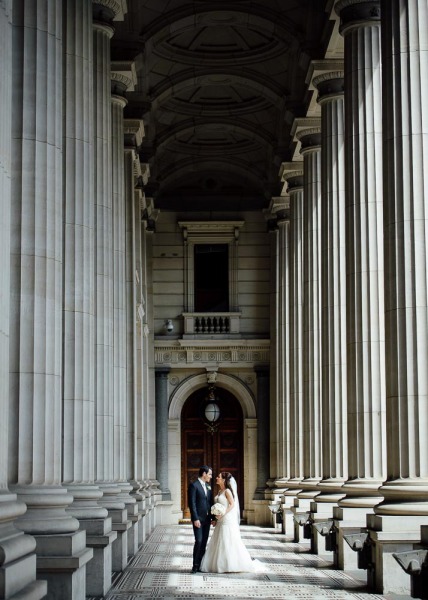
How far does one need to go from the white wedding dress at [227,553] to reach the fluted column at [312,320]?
8135 mm

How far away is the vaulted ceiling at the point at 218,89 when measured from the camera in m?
33.0

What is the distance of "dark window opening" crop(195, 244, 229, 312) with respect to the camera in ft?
152

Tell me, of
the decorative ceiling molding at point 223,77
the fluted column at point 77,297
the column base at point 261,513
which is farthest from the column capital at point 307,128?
the column base at point 261,513

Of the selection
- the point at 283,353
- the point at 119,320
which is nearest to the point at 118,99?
the point at 119,320

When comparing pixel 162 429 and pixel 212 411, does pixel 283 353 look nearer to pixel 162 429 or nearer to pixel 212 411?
pixel 212 411

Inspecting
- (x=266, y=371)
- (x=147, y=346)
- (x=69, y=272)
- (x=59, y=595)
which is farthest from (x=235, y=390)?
(x=59, y=595)

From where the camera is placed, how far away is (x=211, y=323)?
45.6 meters

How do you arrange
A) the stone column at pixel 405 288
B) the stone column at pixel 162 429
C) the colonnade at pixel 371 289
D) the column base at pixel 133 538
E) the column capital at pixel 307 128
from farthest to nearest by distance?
the stone column at pixel 162 429, the column capital at pixel 307 128, the column base at pixel 133 538, the colonnade at pixel 371 289, the stone column at pixel 405 288

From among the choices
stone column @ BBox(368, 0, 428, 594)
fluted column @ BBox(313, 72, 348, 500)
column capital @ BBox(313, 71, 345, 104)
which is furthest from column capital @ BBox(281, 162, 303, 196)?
stone column @ BBox(368, 0, 428, 594)

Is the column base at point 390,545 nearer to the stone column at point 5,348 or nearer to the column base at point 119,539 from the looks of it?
the column base at point 119,539

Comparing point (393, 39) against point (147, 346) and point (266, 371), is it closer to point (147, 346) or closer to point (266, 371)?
point (147, 346)

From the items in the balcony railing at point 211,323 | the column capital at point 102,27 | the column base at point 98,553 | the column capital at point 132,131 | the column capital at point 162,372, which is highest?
the column capital at point 132,131

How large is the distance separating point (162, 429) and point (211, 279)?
644cm

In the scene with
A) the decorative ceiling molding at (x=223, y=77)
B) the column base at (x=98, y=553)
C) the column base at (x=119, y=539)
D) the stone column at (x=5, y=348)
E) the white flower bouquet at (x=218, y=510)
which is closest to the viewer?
the stone column at (x=5, y=348)
